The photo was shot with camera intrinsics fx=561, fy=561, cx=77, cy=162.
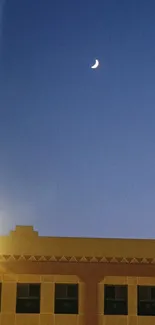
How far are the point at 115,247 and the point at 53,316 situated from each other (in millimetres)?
2574

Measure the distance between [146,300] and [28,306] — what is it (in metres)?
3.32

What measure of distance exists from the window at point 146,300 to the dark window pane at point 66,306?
180cm

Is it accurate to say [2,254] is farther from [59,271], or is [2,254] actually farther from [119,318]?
[119,318]

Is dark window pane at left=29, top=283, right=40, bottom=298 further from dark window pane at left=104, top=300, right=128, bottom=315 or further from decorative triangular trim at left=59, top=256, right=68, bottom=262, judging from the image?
dark window pane at left=104, top=300, right=128, bottom=315

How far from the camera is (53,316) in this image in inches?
611

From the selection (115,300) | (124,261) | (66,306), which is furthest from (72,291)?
(124,261)

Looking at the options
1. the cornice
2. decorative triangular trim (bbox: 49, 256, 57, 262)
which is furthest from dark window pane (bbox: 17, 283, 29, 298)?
decorative triangular trim (bbox: 49, 256, 57, 262)

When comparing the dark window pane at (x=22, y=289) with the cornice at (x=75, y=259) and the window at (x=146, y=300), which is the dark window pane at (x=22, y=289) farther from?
the window at (x=146, y=300)

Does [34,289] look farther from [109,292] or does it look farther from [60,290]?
[109,292]

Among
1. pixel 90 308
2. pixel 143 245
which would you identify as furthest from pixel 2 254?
pixel 143 245

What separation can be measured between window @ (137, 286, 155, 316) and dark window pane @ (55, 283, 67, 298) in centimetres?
209

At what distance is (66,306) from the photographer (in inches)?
616

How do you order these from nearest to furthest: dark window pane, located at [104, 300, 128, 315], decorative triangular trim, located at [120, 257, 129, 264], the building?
1. the building
2. dark window pane, located at [104, 300, 128, 315]
3. decorative triangular trim, located at [120, 257, 129, 264]

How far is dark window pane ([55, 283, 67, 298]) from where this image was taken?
15.7 meters
